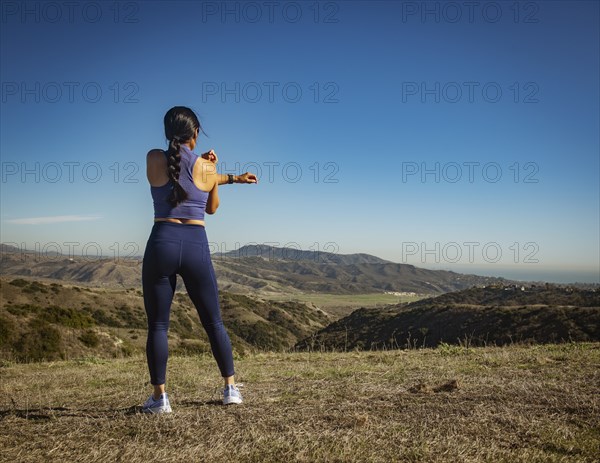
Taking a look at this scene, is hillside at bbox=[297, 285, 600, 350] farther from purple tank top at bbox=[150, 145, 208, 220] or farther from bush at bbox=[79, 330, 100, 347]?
purple tank top at bbox=[150, 145, 208, 220]

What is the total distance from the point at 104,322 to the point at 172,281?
5341cm

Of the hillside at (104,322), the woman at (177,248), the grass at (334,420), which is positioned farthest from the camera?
the hillside at (104,322)

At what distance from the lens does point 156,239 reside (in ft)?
12.0

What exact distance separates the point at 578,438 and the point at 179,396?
3.44 metres

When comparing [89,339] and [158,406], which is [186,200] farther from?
[89,339]

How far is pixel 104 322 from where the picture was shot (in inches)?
2019

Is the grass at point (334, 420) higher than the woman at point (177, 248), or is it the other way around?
the woman at point (177, 248)

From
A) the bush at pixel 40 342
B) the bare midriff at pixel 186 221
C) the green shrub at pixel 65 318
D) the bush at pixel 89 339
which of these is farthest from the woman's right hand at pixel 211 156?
the green shrub at pixel 65 318

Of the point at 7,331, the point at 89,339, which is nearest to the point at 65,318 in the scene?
the point at 89,339

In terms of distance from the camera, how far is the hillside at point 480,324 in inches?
1265

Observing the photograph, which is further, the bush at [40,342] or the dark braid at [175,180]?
the bush at [40,342]

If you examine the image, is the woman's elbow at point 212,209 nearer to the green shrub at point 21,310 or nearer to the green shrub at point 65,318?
the green shrub at point 65,318

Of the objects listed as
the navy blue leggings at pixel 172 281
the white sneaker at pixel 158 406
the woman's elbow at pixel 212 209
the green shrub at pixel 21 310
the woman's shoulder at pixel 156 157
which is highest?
the woman's shoulder at pixel 156 157

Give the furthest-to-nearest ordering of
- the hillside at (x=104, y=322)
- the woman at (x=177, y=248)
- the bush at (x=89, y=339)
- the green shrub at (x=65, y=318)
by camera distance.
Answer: the green shrub at (x=65, y=318)
the bush at (x=89, y=339)
the hillside at (x=104, y=322)
the woman at (x=177, y=248)
